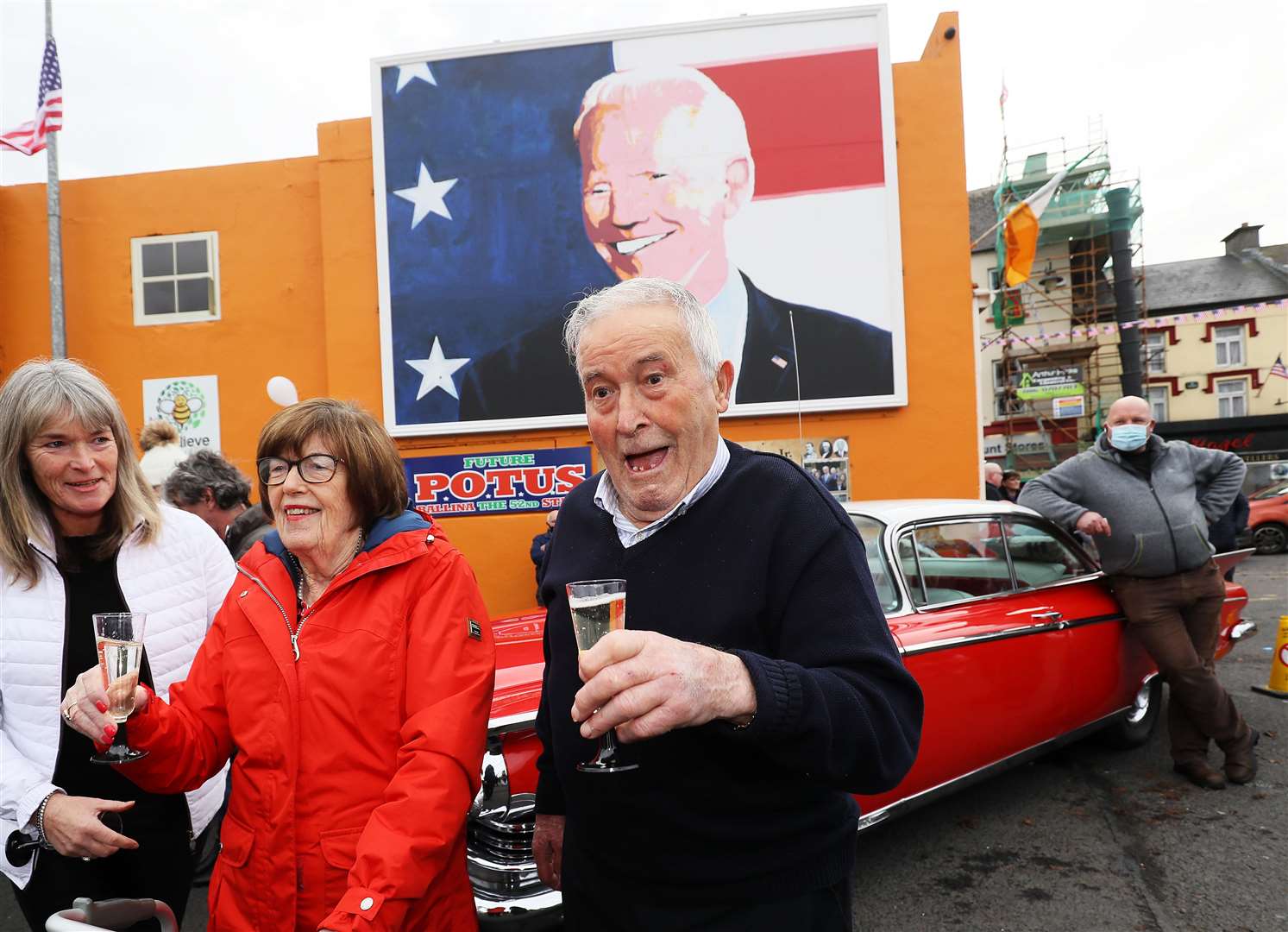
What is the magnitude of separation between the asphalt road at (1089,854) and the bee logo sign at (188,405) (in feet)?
28.1

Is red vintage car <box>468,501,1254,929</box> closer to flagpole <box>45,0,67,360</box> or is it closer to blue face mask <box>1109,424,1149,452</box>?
blue face mask <box>1109,424,1149,452</box>

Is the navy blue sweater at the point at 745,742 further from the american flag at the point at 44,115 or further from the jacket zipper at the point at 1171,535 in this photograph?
the american flag at the point at 44,115

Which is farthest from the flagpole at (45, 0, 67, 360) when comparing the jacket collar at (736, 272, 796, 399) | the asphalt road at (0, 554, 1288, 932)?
the jacket collar at (736, 272, 796, 399)

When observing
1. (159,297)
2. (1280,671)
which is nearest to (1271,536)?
(1280,671)

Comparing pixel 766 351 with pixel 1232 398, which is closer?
pixel 766 351

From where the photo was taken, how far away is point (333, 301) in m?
8.43

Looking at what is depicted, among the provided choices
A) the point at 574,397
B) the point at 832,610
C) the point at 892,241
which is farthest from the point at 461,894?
the point at 892,241

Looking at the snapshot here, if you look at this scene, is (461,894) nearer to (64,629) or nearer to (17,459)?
(64,629)

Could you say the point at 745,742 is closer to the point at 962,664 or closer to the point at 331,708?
the point at 331,708

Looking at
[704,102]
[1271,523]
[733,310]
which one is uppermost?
[704,102]

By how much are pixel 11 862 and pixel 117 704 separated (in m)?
0.72

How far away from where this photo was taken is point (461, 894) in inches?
62.6

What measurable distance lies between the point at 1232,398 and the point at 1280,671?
95.9 feet

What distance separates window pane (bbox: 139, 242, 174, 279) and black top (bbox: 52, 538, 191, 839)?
8616 mm
